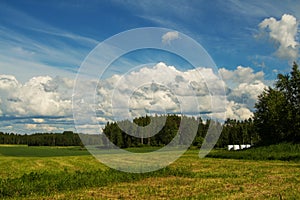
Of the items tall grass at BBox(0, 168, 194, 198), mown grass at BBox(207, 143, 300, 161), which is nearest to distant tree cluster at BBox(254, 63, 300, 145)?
mown grass at BBox(207, 143, 300, 161)

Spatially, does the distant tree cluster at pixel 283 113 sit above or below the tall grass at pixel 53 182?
above

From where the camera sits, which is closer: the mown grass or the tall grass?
the tall grass

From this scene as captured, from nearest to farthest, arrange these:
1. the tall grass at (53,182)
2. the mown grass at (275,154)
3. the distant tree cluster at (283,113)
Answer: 1. the tall grass at (53,182)
2. the mown grass at (275,154)
3. the distant tree cluster at (283,113)

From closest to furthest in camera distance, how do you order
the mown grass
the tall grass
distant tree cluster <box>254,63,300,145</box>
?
the tall grass < the mown grass < distant tree cluster <box>254,63,300,145</box>

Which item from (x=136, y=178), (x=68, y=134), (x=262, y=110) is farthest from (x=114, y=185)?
(x=68, y=134)

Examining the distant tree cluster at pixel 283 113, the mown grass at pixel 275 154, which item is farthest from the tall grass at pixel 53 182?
the distant tree cluster at pixel 283 113

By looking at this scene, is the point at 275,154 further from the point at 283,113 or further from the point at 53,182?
the point at 53,182

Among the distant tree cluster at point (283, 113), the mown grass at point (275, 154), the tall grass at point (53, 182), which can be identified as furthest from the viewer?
the distant tree cluster at point (283, 113)

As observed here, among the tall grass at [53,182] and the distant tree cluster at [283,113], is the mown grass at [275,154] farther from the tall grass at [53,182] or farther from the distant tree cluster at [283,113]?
the tall grass at [53,182]

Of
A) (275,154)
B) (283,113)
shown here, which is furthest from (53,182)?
(283,113)

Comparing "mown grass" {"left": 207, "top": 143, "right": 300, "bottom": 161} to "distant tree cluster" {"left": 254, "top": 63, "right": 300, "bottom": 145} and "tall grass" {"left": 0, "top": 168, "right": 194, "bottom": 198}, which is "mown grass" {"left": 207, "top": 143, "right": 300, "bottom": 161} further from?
"tall grass" {"left": 0, "top": 168, "right": 194, "bottom": 198}

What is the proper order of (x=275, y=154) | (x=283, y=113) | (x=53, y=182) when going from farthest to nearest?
(x=283, y=113) < (x=275, y=154) < (x=53, y=182)

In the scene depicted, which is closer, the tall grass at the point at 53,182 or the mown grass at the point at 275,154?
the tall grass at the point at 53,182

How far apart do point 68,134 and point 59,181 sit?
151m
